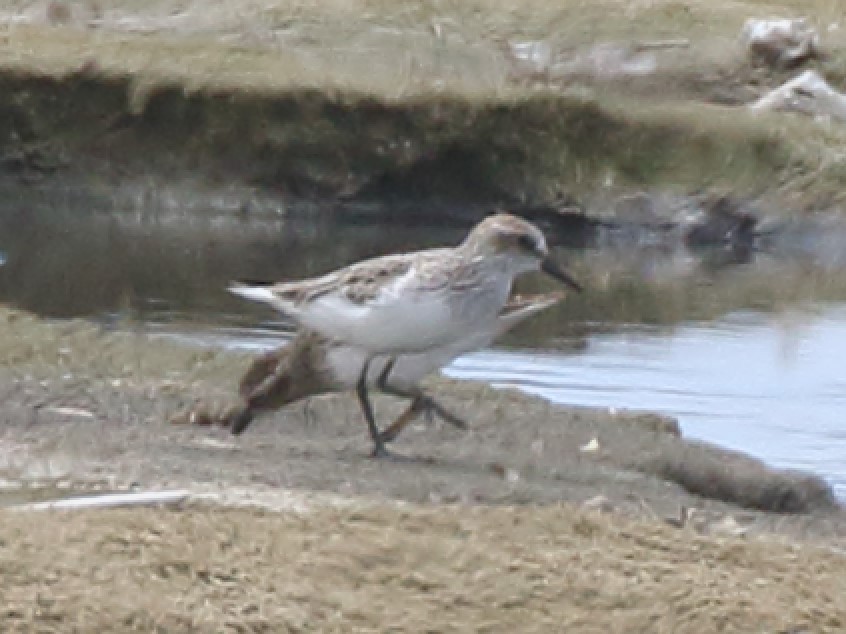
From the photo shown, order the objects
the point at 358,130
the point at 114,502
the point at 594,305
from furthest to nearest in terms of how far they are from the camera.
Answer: the point at 358,130 < the point at 594,305 < the point at 114,502

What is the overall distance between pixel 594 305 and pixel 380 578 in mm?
10405

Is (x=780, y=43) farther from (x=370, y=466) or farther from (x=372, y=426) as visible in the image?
(x=370, y=466)

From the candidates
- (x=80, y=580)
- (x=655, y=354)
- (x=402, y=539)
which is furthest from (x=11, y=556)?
(x=655, y=354)

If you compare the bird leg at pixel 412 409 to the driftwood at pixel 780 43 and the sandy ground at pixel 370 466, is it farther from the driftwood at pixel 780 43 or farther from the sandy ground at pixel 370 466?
the driftwood at pixel 780 43

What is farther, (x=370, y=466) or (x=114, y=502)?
(x=370, y=466)

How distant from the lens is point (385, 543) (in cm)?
638

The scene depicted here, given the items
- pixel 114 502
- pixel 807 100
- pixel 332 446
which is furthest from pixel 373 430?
pixel 807 100

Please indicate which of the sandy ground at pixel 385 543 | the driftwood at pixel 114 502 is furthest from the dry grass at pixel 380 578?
the driftwood at pixel 114 502

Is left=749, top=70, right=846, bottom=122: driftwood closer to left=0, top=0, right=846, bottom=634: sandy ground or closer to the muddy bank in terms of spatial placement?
left=0, top=0, right=846, bottom=634: sandy ground

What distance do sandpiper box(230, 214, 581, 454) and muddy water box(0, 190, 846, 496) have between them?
249 cm

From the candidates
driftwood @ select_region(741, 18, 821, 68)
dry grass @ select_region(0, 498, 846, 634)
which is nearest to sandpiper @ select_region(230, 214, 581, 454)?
dry grass @ select_region(0, 498, 846, 634)

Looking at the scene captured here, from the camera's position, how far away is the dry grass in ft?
19.2

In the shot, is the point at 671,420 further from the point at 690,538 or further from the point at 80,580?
the point at 80,580

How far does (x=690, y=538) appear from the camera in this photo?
680 centimetres
